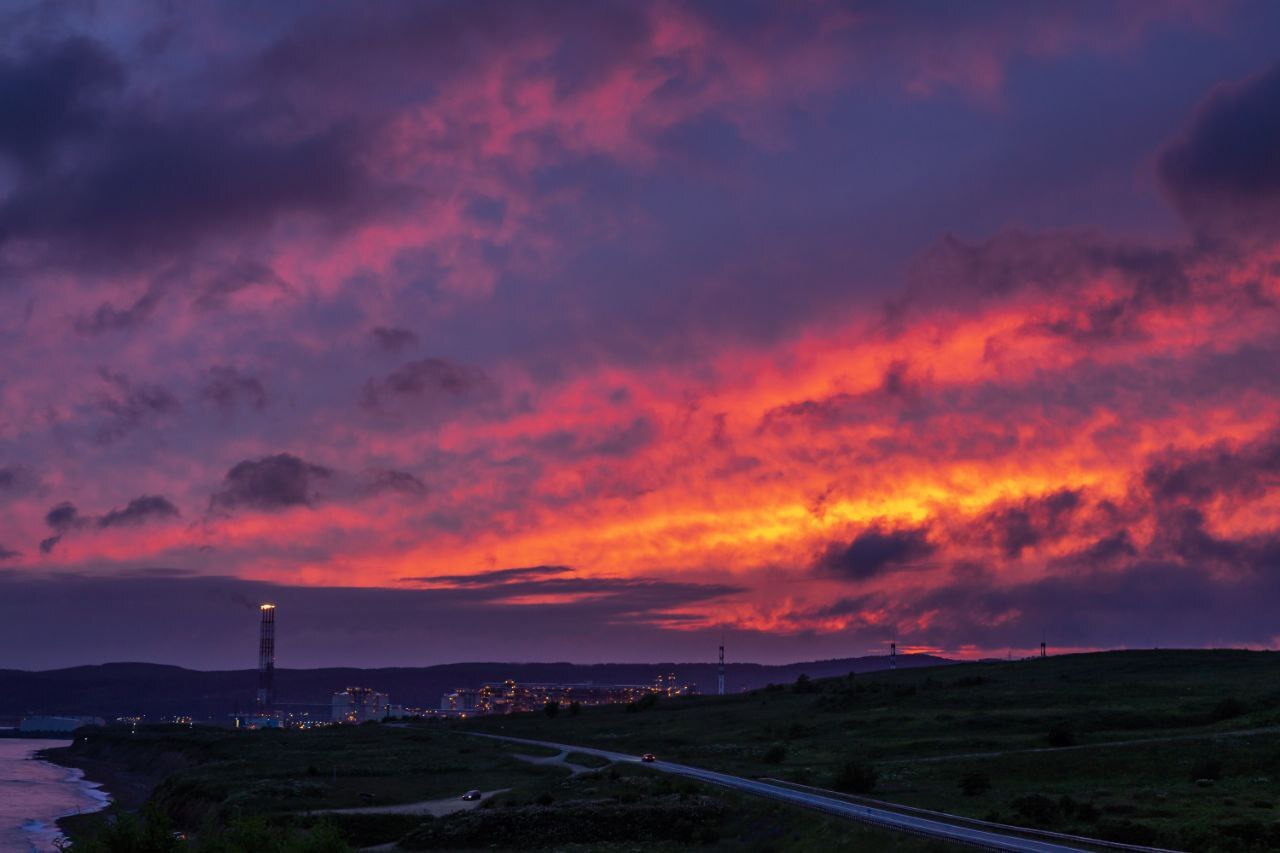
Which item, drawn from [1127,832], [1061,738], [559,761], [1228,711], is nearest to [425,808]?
[559,761]

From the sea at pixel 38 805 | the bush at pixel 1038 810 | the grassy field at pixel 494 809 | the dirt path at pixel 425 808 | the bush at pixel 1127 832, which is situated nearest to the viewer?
the bush at pixel 1127 832

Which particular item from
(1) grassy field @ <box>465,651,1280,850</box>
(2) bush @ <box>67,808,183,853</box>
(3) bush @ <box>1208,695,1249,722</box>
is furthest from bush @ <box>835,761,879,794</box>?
(3) bush @ <box>1208,695,1249,722</box>

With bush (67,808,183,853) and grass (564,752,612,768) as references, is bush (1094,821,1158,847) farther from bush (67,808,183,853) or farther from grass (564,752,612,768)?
grass (564,752,612,768)

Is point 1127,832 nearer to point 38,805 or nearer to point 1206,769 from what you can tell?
point 1206,769

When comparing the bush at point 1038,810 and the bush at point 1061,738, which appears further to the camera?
the bush at point 1061,738

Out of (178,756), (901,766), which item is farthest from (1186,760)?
(178,756)

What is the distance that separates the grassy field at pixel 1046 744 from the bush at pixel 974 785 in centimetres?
13

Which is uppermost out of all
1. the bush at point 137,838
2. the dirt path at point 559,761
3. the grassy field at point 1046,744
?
the bush at point 137,838

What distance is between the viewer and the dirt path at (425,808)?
8875cm

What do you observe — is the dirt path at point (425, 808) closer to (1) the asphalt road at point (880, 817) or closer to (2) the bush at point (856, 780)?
(1) the asphalt road at point (880, 817)

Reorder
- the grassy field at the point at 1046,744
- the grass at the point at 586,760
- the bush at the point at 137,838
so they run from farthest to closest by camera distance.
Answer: the grass at the point at 586,760
the grassy field at the point at 1046,744
the bush at the point at 137,838

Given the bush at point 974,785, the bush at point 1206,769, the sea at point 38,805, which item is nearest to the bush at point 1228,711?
the bush at point 1206,769

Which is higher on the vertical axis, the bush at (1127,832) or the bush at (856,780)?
the bush at (1127,832)

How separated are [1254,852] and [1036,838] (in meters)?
9.37
